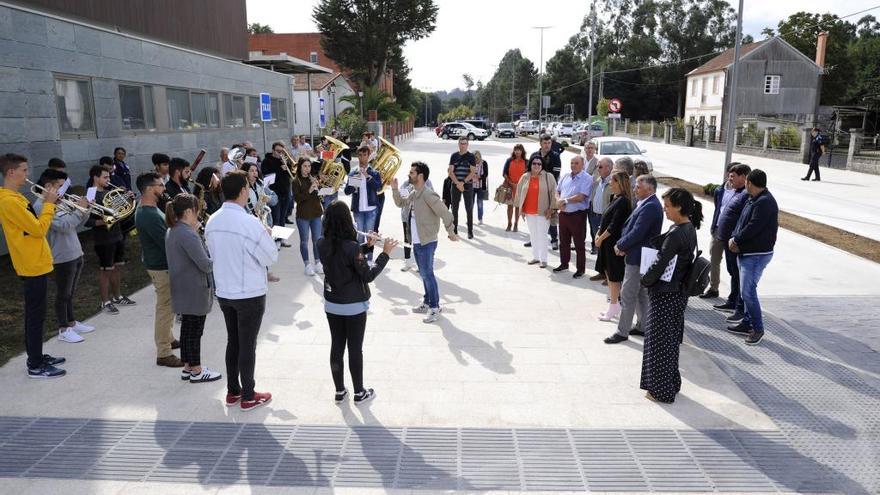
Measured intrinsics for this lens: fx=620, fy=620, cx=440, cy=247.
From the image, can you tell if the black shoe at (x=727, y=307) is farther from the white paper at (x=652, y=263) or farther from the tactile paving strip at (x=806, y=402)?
the white paper at (x=652, y=263)

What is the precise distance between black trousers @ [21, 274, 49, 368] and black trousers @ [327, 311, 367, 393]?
285cm

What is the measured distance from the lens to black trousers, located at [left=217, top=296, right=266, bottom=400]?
5.02 m

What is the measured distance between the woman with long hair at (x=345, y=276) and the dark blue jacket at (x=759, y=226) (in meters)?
3.95

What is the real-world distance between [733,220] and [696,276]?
2.55m

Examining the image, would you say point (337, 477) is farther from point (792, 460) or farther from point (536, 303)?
point (536, 303)

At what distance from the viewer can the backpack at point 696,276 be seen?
5.21 meters

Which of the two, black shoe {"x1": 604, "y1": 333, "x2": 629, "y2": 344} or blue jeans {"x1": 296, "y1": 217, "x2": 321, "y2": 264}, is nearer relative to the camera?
black shoe {"x1": 604, "y1": 333, "x2": 629, "y2": 344}

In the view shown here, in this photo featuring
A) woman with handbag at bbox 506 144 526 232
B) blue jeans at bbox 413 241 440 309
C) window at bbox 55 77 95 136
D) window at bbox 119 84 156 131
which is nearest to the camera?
blue jeans at bbox 413 241 440 309

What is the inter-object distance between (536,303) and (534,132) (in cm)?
5859

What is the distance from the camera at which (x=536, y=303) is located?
8.27m

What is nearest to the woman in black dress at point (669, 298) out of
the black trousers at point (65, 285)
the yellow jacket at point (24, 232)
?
the yellow jacket at point (24, 232)

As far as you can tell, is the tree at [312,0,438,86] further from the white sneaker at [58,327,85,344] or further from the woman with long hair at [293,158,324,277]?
the white sneaker at [58,327,85,344]

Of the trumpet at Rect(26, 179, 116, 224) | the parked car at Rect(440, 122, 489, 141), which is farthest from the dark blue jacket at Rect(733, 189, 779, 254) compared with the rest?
the parked car at Rect(440, 122, 489, 141)

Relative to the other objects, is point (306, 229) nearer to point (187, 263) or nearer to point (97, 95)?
point (187, 263)
